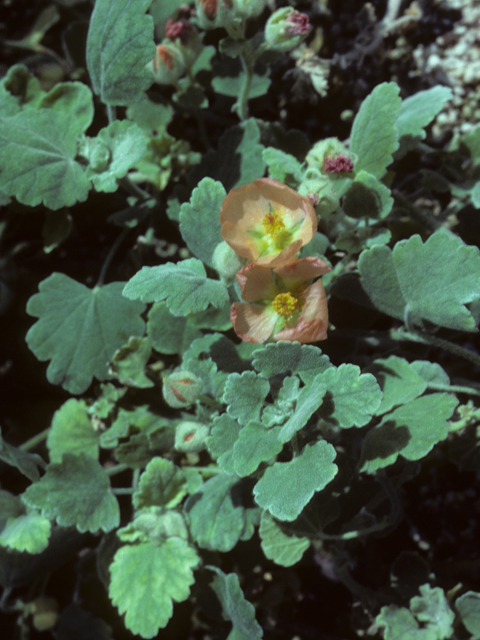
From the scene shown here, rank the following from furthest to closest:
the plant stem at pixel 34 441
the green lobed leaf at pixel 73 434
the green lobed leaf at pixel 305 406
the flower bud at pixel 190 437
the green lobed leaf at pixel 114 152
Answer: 1. the plant stem at pixel 34 441
2. the green lobed leaf at pixel 73 434
3. the green lobed leaf at pixel 114 152
4. the flower bud at pixel 190 437
5. the green lobed leaf at pixel 305 406

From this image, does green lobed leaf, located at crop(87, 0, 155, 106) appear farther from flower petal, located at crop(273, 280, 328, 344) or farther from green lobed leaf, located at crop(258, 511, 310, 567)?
green lobed leaf, located at crop(258, 511, 310, 567)

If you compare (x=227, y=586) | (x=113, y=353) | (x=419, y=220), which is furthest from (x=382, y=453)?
(x=113, y=353)

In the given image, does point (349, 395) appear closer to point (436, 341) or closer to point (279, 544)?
point (436, 341)

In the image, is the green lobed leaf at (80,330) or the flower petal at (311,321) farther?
the green lobed leaf at (80,330)

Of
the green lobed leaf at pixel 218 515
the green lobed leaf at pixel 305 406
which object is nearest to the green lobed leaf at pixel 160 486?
the green lobed leaf at pixel 218 515

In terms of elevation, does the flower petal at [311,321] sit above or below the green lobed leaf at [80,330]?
above

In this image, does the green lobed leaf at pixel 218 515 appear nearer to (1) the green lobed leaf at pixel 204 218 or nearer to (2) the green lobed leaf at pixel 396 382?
(2) the green lobed leaf at pixel 396 382

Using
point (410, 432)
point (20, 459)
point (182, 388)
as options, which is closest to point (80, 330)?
point (20, 459)

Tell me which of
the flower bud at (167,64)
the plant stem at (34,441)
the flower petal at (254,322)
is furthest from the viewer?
the plant stem at (34,441)
